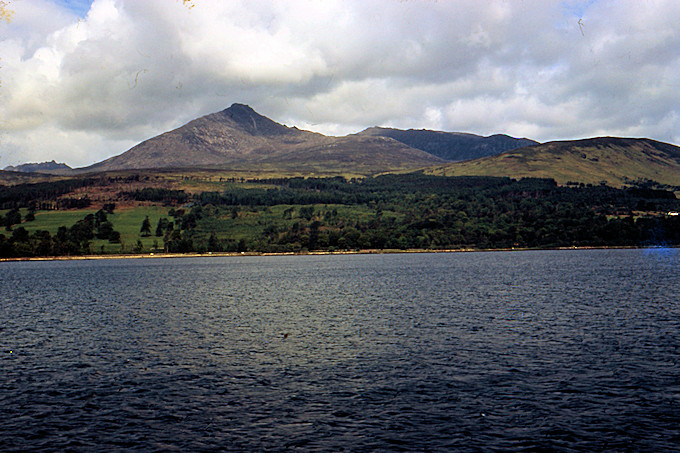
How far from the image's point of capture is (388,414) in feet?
110

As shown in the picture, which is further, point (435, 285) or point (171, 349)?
point (435, 285)

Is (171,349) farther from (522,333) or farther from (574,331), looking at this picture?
(574,331)

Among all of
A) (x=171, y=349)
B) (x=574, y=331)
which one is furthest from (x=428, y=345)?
(x=171, y=349)

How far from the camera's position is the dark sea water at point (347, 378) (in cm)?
3006

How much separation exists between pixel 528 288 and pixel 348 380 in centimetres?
8388

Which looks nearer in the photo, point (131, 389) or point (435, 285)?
point (131, 389)

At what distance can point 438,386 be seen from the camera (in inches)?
1556

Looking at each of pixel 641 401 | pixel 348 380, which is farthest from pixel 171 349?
pixel 641 401

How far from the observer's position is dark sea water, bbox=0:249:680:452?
98.6 ft

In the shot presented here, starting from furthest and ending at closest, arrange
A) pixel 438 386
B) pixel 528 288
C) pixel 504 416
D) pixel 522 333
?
pixel 528 288 < pixel 522 333 < pixel 438 386 < pixel 504 416

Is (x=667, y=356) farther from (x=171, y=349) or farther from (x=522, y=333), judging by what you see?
(x=171, y=349)

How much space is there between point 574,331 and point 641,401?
27.1 m

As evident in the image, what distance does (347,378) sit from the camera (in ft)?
139

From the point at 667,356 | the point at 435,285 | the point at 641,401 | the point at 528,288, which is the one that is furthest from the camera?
the point at 435,285
